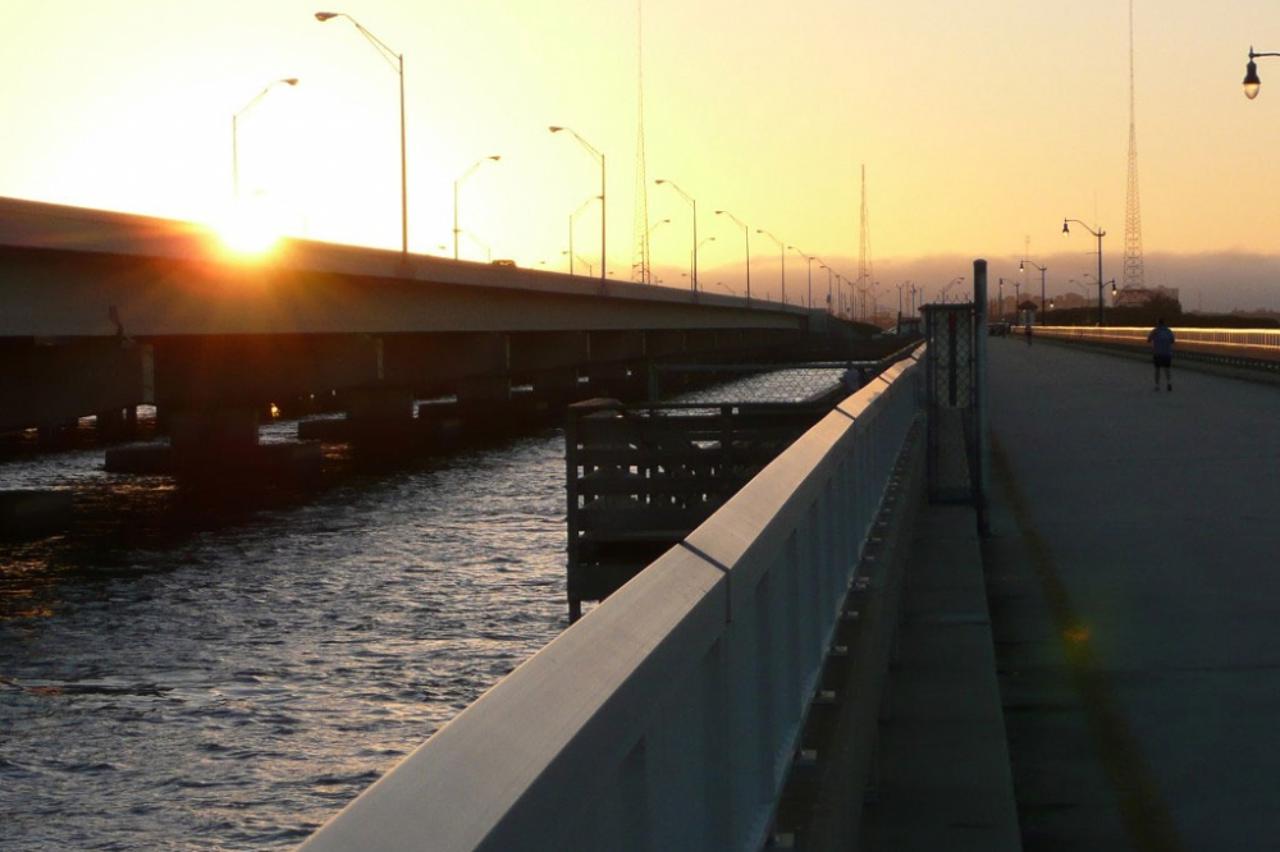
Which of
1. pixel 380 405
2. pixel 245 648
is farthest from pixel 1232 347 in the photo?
pixel 245 648

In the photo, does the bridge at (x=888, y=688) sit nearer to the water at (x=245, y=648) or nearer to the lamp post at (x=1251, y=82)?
the water at (x=245, y=648)

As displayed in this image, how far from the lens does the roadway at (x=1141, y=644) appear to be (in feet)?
28.0

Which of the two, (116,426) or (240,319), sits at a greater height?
(240,319)

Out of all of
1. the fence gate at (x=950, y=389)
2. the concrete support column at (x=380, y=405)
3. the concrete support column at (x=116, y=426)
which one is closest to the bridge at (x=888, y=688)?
the fence gate at (x=950, y=389)

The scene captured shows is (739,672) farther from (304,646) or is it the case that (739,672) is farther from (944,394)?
(304,646)

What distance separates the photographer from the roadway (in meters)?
8.53

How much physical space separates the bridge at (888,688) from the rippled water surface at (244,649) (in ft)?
21.1

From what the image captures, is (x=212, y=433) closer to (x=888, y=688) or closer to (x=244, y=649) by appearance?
(x=244, y=649)

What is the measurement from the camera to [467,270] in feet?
190

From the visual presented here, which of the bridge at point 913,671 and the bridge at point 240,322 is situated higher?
the bridge at point 240,322

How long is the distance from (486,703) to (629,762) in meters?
0.84

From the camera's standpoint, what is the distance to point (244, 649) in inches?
966

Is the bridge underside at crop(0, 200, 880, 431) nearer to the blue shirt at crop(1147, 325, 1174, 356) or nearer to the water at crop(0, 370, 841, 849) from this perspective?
the water at crop(0, 370, 841, 849)

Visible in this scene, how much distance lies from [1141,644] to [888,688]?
2.98 metres
